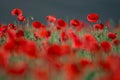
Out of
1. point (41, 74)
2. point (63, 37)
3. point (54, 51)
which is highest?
point (63, 37)

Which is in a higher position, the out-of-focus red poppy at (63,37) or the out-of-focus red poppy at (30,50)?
the out-of-focus red poppy at (63,37)

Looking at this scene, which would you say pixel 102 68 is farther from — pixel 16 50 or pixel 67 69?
pixel 16 50

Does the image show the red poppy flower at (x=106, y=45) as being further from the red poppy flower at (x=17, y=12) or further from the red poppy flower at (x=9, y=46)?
the red poppy flower at (x=17, y=12)

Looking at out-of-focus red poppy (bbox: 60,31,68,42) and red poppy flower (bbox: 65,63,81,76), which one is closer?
red poppy flower (bbox: 65,63,81,76)

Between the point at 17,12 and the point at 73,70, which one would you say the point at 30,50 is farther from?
the point at 17,12

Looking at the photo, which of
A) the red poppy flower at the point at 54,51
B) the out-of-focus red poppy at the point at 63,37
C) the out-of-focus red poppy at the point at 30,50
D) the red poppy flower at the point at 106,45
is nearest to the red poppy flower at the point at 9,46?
the out-of-focus red poppy at the point at 30,50

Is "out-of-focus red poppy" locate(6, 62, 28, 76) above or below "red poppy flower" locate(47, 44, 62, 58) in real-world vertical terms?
below

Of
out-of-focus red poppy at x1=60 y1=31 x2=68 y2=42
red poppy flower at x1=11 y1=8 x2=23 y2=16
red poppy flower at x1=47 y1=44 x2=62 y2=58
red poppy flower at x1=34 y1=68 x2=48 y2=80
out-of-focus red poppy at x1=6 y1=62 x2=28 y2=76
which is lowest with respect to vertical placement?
red poppy flower at x1=34 y1=68 x2=48 y2=80

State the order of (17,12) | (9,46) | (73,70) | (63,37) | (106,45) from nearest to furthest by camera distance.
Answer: (73,70), (9,46), (106,45), (63,37), (17,12)

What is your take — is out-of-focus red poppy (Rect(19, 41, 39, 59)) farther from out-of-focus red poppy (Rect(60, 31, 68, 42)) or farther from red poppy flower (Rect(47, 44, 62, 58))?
out-of-focus red poppy (Rect(60, 31, 68, 42))

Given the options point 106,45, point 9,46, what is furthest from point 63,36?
point 9,46

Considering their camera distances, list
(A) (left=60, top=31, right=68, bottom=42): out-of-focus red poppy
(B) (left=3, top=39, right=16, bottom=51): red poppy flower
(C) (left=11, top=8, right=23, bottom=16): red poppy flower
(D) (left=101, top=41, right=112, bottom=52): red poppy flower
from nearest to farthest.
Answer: (B) (left=3, top=39, right=16, bottom=51): red poppy flower
(D) (left=101, top=41, right=112, bottom=52): red poppy flower
(A) (left=60, top=31, right=68, bottom=42): out-of-focus red poppy
(C) (left=11, top=8, right=23, bottom=16): red poppy flower

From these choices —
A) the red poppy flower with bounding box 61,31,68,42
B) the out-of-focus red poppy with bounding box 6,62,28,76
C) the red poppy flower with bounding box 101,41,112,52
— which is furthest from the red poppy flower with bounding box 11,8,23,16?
the out-of-focus red poppy with bounding box 6,62,28,76

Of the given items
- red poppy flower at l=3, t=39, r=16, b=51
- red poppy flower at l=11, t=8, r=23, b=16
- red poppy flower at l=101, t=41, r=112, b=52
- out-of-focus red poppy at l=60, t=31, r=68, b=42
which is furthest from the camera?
red poppy flower at l=11, t=8, r=23, b=16
